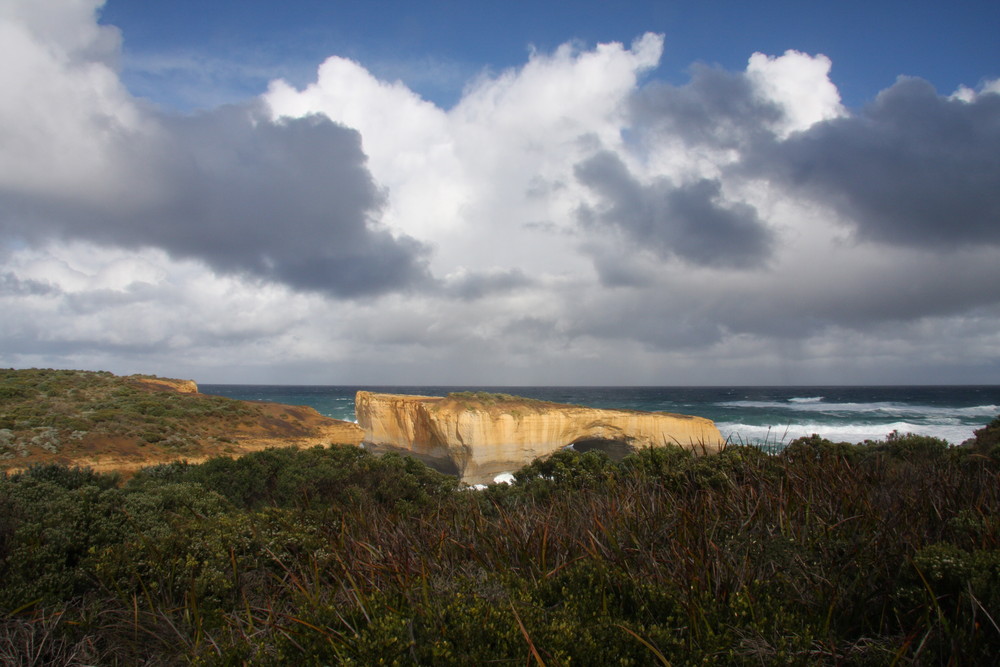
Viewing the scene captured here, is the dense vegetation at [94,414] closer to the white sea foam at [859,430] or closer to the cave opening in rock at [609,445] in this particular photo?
the cave opening in rock at [609,445]

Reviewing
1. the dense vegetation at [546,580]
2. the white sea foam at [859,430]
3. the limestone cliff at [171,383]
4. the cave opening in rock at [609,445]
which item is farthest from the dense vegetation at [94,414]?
the white sea foam at [859,430]

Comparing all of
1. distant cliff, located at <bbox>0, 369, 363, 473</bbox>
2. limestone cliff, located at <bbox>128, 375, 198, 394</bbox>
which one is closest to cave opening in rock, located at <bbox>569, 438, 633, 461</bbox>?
distant cliff, located at <bbox>0, 369, 363, 473</bbox>

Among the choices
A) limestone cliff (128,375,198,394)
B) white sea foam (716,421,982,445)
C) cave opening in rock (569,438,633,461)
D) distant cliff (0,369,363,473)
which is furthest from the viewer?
white sea foam (716,421,982,445)

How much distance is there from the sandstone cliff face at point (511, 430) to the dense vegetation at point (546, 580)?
22.4 m

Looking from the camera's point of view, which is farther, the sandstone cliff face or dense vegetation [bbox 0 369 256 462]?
the sandstone cliff face

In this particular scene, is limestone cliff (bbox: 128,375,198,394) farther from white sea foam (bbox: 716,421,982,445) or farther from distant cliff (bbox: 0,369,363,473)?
white sea foam (bbox: 716,421,982,445)

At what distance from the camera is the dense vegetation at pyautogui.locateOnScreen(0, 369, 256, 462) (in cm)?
1547

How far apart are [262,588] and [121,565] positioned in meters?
1.16

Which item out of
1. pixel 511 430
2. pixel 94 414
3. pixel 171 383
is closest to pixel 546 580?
pixel 94 414

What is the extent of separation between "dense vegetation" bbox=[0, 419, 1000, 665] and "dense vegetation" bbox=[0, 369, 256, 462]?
14.1 meters

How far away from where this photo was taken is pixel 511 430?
27.5 meters

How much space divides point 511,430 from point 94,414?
18532 millimetres

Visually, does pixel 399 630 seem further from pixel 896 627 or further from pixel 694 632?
pixel 896 627

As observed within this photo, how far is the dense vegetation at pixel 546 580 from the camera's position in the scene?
6.86 ft
